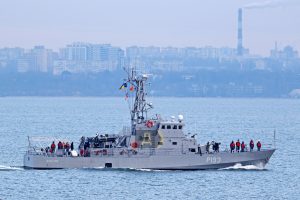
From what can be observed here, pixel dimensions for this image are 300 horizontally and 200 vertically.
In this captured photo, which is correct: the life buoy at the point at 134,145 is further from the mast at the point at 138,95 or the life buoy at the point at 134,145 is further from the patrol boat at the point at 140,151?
the mast at the point at 138,95

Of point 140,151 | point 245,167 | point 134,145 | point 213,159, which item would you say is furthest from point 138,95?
point 245,167

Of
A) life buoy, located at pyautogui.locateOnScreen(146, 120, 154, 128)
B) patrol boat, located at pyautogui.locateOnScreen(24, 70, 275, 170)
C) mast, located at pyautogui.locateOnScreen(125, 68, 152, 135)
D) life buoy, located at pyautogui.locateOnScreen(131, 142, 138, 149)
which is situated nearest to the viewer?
patrol boat, located at pyautogui.locateOnScreen(24, 70, 275, 170)

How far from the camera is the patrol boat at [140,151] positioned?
3506 inches

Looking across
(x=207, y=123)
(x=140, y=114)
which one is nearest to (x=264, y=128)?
(x=207, y=123)

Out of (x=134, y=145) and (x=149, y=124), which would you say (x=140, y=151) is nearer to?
(x=134, y=145)

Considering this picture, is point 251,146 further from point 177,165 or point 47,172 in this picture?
point 47,172

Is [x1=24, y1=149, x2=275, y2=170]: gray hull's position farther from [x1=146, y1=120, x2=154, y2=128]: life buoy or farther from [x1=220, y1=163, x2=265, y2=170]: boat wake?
[x1=146, y1=120, x2=154, y2=128]: life buoy

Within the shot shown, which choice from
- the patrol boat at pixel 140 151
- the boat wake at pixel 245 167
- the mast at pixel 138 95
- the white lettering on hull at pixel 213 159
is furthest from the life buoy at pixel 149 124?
the boat wake at pixel 245 167

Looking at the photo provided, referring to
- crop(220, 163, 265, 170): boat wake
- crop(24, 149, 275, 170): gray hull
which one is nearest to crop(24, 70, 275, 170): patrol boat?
crop(24, 149, 275, 170): gray hull

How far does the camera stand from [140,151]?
89125mm

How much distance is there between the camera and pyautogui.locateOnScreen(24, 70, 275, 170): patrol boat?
89.1 metres

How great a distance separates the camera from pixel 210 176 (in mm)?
87812

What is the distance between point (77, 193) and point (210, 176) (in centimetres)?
1214

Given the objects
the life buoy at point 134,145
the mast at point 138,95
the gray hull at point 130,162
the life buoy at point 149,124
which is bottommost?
the gray hull at point 130,162
